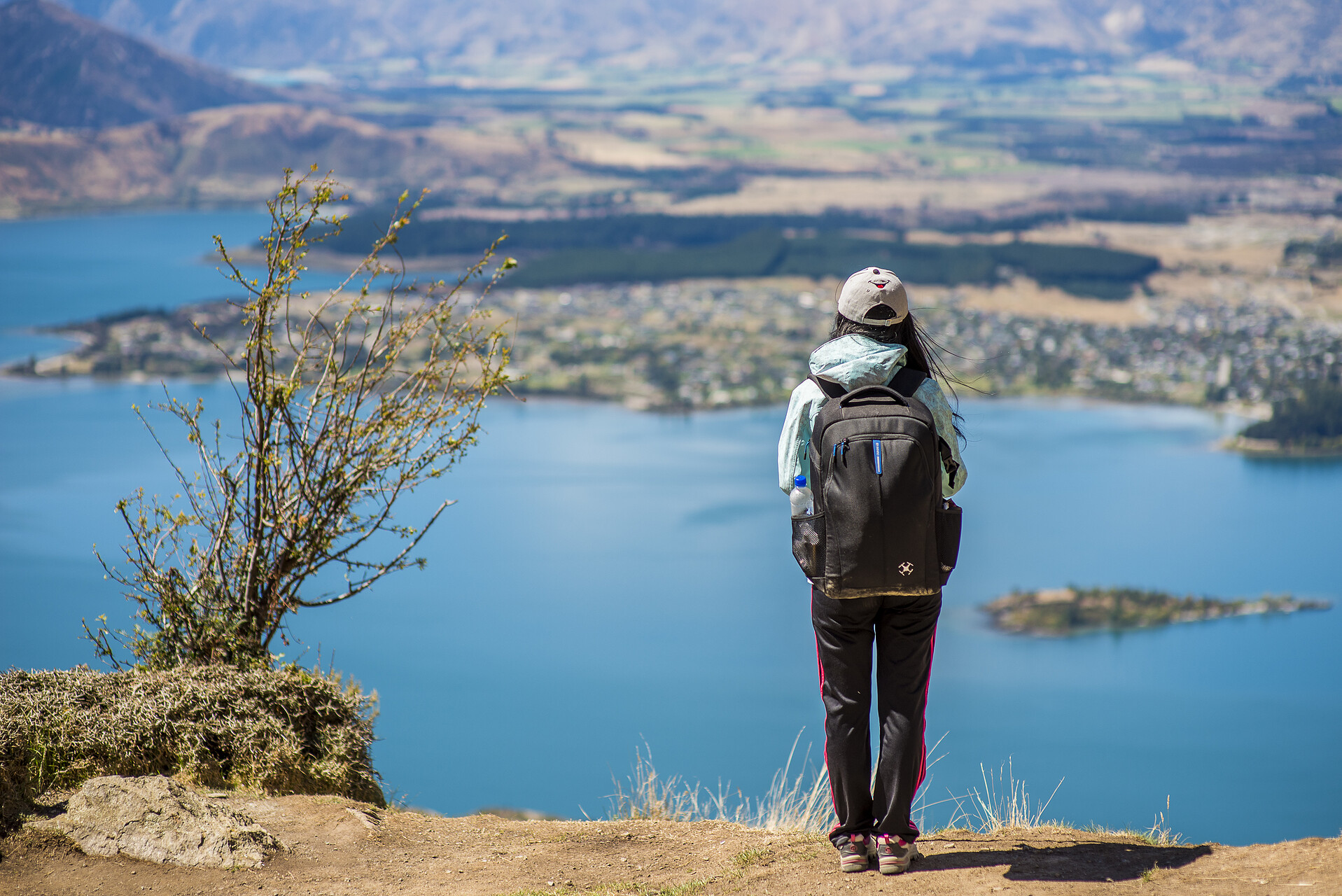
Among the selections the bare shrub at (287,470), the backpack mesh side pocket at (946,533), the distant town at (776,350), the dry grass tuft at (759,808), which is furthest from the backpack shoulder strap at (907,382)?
the distant town at (776,350)

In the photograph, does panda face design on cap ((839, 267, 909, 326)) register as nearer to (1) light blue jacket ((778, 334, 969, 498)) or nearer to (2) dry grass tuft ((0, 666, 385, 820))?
(1) light blue jacket ((778, 334, 969, 498))

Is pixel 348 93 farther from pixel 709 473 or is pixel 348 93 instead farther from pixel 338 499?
pixel 338 499

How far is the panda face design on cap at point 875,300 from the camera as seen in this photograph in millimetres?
2730

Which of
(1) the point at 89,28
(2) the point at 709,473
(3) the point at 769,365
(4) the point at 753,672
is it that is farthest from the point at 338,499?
(1) the point at 89,28

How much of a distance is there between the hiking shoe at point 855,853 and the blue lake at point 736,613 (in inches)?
440

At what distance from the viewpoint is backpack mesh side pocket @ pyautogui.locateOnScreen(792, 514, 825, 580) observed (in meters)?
2.62

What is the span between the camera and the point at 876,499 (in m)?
2.57

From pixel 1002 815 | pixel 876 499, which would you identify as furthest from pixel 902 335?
pixel 1002 815

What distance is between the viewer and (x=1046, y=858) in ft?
9.53

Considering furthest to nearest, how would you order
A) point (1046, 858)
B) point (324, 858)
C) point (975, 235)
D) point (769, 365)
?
point (975, 235) → point (769, 365) → point (324, 858) → point (1046, 858)

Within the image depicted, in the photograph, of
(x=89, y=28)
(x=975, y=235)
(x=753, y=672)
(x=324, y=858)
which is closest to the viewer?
(x=324, y=858)

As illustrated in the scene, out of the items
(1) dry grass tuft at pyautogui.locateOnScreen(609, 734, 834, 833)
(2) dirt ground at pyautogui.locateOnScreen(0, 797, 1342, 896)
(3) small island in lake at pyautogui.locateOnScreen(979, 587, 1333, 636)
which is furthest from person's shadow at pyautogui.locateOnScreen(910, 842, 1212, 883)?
(3) small island in lake at pyautogui.locateOnScreen(979, 587, 1333, 636)

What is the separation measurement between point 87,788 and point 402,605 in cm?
2134

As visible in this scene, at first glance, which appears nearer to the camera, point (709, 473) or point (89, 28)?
point (709, 473)
